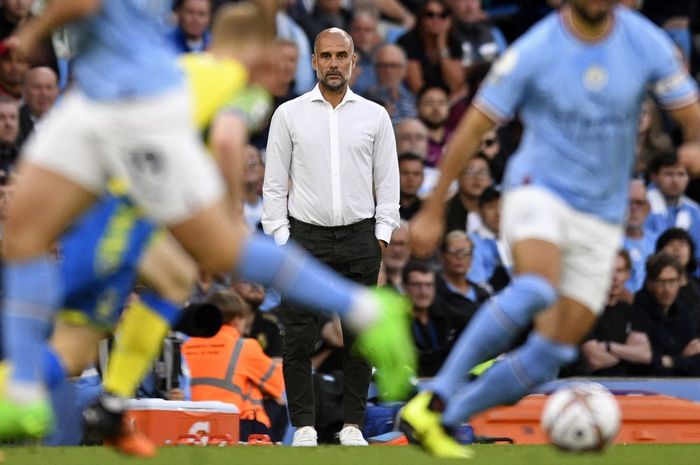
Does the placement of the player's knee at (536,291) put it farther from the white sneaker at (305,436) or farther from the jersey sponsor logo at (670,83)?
the white sneaker at (305,436)

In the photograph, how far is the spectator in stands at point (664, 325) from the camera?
1377 cm

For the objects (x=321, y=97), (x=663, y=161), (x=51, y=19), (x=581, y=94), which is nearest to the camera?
(x=51, y=19)

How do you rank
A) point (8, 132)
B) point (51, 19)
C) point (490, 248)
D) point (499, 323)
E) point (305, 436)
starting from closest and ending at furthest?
point (51, 19) < point (499, 323) < point (305, 436) < point (8, 132) < point (490, 248)

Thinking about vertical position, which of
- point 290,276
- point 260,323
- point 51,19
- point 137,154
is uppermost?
point 51,19

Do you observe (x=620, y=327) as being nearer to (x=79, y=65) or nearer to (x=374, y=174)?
(x=374, y=174)

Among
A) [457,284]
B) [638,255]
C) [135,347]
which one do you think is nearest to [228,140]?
[135,347]

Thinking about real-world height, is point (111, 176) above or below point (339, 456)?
above

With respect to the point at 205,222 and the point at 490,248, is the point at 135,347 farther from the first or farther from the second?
the point at 490,248

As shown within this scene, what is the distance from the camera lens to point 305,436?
10.5 metres

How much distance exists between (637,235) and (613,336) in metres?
1.73

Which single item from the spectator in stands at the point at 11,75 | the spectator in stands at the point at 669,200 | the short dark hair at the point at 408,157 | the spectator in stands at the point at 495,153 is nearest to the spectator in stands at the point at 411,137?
the short dark hair at the point at 408,157

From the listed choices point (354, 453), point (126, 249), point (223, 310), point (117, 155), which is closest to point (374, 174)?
point (223, 310)

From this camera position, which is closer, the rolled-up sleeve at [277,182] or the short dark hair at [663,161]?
the rolled-up sleeve at [277,182]

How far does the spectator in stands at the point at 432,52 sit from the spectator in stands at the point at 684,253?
2.77m
